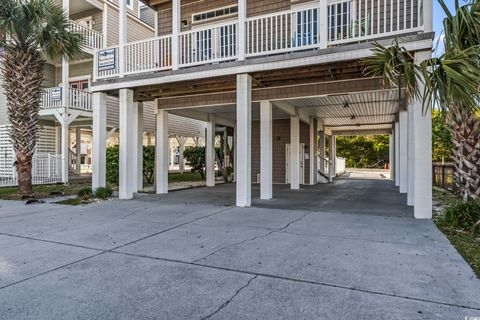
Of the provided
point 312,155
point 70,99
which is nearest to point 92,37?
point 70,99

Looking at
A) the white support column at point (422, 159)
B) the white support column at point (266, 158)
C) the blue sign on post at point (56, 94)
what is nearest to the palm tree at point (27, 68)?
the blue sign on post at point (56, 94)

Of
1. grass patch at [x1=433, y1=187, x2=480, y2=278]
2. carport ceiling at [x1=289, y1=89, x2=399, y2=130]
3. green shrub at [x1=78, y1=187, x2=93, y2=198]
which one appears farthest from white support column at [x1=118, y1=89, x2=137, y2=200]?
grass patch at [x1=433, y1=187, x2=480, y2=278]

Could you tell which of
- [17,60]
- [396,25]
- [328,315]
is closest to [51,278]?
[328,315]

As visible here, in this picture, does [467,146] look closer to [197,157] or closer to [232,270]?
[232,270]

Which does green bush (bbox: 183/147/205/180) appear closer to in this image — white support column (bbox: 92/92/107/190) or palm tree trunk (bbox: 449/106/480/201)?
white support column (bbox: 92/92/107/190)

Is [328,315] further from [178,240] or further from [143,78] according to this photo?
[143,78]

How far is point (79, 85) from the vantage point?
16.9 meters

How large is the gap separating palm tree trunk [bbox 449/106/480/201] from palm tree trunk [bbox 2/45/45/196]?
1129cm

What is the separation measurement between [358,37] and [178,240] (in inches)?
227

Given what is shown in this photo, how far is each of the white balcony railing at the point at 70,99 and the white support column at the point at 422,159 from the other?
13433mm

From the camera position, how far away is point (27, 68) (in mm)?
10109

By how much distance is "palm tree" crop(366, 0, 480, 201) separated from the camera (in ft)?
15.2

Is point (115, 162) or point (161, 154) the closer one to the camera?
point (161, 154)

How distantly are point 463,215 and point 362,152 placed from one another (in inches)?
1166
